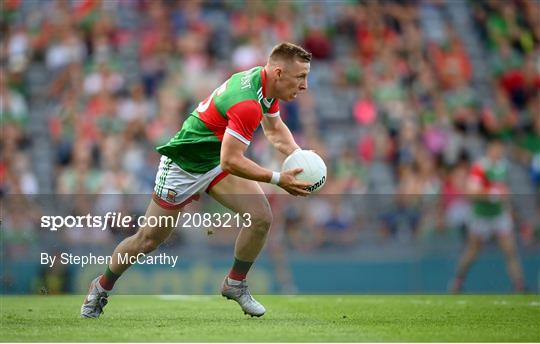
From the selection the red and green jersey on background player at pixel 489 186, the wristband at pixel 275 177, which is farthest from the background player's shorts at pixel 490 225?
the wristband at pixel 275 177

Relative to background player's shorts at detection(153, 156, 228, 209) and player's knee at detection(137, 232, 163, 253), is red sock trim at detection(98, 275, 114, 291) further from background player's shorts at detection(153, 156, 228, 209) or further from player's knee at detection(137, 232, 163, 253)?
background player's shorts at detection(153, 156, 228, 209)

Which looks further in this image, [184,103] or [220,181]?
[184,103]

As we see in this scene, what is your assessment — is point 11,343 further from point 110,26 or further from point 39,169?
point 110,26

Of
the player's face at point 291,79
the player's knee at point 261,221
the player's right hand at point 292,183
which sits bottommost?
the player's knee at point 261,221

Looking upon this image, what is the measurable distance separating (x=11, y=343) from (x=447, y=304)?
565 cm

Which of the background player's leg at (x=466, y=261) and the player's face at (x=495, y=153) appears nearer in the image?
the background player's leg at (x=466, y=261)

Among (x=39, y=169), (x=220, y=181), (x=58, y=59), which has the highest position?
(x=220, y=181)

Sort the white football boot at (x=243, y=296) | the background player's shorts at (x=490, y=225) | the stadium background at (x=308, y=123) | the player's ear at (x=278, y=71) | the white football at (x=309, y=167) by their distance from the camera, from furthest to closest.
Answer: the background player's shorts at (x=490, y=225) < the stadium background at (x=308, y=123) < the white football boot at (x=243, y=296) < the player's ear at (x=278, y=71) < the white football at (x=309, y=167)

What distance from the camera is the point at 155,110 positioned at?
748 inches

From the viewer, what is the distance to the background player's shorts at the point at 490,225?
53.9 feet

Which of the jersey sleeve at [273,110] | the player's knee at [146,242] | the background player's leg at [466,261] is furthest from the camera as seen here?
the background player's leg at [466,261]

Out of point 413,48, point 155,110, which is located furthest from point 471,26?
point 155,110

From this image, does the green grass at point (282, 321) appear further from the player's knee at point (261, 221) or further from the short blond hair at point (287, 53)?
the short blond hair at point (287, 53)

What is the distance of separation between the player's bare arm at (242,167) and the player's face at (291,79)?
2.39 ft
